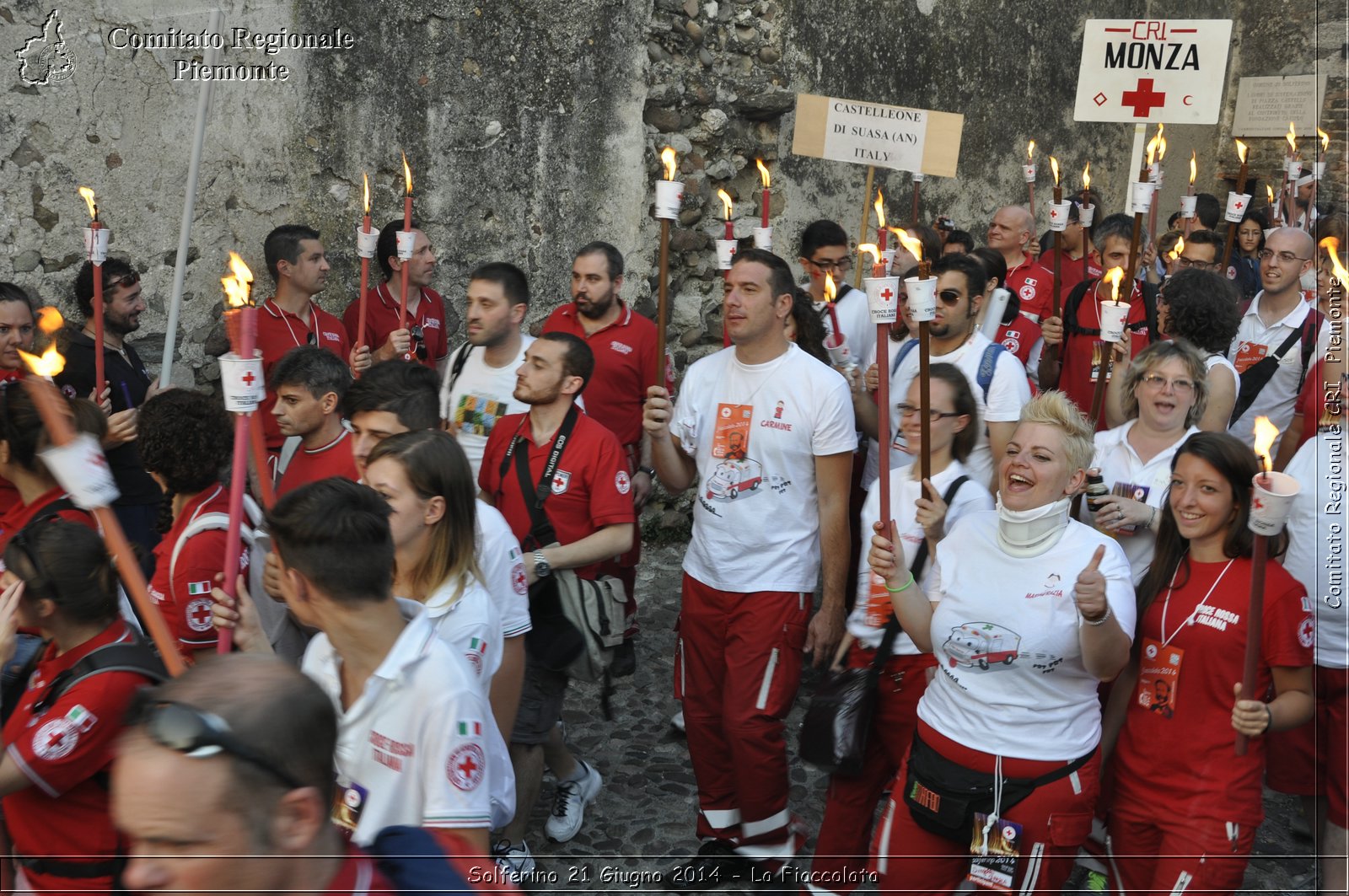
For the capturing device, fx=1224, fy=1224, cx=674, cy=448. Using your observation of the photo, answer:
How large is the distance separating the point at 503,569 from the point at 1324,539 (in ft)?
8.72

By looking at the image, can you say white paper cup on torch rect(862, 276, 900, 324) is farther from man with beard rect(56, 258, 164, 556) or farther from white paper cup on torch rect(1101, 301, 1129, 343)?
man with beard rect(56, 258, 164, 556)

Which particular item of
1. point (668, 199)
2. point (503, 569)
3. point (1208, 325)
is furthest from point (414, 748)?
point (1208, 325)

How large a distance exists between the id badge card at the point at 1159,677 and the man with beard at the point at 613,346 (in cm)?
282

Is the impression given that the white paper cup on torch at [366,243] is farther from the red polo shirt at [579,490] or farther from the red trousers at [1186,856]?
the red trousers at [1186,856]

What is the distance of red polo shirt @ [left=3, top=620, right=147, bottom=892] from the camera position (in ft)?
9.09

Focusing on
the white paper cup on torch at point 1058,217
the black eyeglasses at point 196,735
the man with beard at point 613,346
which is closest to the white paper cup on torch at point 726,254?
the man with beard at point 613,346

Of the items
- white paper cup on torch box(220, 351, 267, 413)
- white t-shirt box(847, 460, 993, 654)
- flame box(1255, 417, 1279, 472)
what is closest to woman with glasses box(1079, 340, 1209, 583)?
white t-shirt box(847, 460, 993, 654)

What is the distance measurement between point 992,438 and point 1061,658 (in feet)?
5.49

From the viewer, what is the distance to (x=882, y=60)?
10.2 m

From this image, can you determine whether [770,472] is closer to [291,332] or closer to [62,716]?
[62,716]

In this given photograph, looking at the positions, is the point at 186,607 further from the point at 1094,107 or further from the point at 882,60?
the point at 882,60

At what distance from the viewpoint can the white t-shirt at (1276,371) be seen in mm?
6344

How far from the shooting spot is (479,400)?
5445 millimetres

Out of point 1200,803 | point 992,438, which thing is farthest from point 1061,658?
point 992,438
